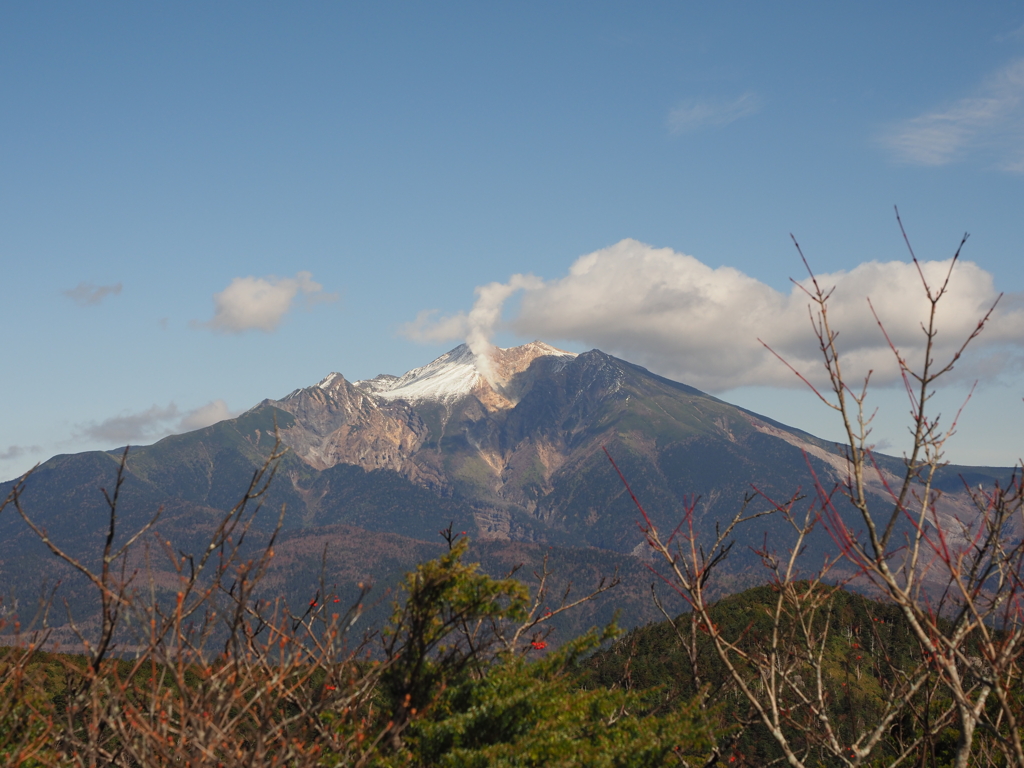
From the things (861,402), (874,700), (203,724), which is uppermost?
(861,402)

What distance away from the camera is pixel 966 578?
29.6 ft

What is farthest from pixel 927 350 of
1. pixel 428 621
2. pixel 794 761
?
pixel 428 621

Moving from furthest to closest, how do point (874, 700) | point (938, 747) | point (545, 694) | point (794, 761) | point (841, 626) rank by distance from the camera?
point (841, 626), point (874, 700), point (938, 747), point (545, 694), point (794, 761)

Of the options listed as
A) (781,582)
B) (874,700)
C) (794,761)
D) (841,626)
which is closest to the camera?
(794,761)

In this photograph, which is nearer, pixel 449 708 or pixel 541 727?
pixel 541 727

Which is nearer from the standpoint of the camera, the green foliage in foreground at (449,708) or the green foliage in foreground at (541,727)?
the green foliage in foreground at (449,708)

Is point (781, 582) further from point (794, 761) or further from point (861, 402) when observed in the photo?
point (861, 402)

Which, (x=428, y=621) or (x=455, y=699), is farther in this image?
(x=455, y=699)

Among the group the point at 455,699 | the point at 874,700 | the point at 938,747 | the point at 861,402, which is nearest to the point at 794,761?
the point at 861,402

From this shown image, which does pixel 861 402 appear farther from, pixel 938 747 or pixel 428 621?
pixel 938 747

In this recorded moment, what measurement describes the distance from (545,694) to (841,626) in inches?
3204

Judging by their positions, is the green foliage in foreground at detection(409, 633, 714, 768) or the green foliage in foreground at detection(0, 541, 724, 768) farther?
the green foliage in foreground at detection(409, 633, 714, 768)

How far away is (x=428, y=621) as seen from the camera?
52.6 feet

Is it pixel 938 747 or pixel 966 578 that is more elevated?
pixel 966 578
